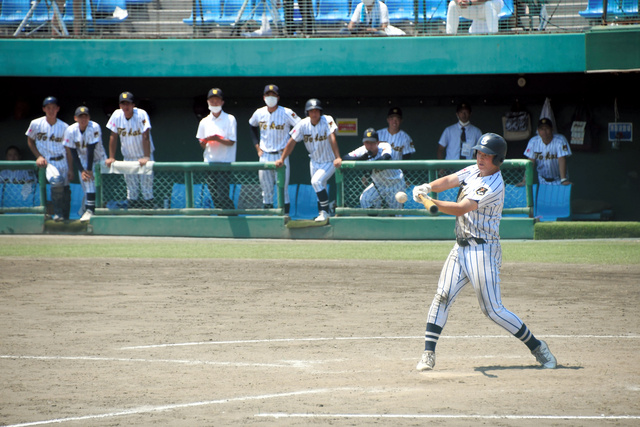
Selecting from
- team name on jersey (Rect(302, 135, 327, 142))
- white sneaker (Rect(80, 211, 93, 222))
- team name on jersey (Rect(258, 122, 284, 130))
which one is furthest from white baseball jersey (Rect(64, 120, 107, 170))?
team name on jersey (Rect(302, 135, 327, 142))

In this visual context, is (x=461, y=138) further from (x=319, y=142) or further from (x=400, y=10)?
(x=319, y=142)

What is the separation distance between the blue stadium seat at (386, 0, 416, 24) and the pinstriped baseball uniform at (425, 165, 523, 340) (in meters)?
9.26

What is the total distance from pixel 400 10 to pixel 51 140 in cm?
644

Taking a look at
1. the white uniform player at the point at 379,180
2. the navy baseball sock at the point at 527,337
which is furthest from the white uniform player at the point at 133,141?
the navy baseball sock at the point at 527,337

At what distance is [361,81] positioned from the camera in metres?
16.1

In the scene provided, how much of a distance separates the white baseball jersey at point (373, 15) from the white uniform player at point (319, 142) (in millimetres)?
2331

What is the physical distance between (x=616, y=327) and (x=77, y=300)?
539cm

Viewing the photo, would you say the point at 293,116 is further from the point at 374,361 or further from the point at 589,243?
the point at 374,361

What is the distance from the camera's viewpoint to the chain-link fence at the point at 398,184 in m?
12.4

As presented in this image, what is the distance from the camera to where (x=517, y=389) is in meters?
5.45

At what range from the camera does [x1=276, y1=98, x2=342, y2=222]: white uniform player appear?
1320 centimetres

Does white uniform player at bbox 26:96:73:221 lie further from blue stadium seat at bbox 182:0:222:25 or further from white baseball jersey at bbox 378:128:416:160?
white baseball jersey at bbox 378:128:416:160

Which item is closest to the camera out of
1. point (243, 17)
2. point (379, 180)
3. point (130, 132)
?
point (379, 180)

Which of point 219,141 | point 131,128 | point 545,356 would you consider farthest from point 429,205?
point 131,128
